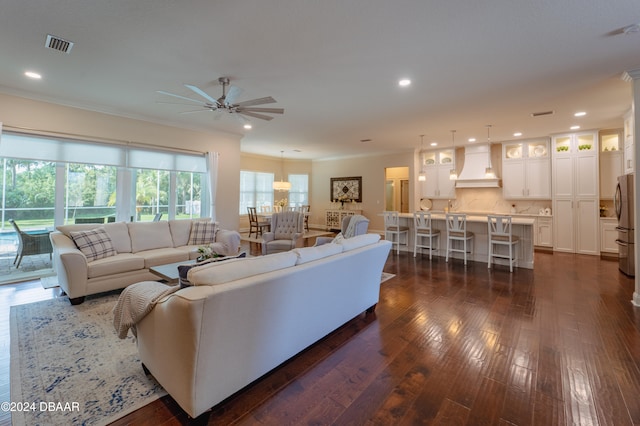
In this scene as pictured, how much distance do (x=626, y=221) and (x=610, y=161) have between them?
255 cm

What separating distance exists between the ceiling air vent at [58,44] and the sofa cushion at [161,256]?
2573 millimetres

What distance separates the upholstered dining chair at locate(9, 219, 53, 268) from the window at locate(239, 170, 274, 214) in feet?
18.4

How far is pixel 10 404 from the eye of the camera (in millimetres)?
1756

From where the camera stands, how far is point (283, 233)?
5.64 meters

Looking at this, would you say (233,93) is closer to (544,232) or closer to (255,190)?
(255,190)

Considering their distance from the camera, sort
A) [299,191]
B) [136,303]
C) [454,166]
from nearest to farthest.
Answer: [136,303], [454,166], [299,191]

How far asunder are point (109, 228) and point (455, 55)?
513cm

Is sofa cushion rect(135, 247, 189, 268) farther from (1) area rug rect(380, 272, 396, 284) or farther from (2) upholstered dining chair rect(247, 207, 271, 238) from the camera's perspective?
(2) upholstered dining chair rect(247, 207, 271, 238)

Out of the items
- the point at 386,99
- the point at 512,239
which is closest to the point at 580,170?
the point at 512,239

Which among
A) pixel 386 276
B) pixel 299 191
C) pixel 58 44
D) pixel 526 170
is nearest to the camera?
pixel 58 44

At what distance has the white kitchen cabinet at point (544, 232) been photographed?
21.9ft

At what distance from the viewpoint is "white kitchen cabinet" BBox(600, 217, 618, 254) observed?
5910 mm

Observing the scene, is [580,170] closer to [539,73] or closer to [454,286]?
[539,73]

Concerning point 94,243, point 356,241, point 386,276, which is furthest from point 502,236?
point 94,243
